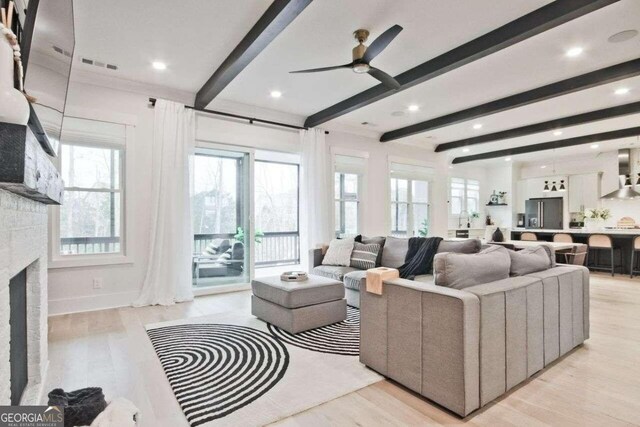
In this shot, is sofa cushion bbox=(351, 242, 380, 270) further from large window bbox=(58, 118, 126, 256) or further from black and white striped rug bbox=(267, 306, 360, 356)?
large window bbox=(58, 118, 126, 256)

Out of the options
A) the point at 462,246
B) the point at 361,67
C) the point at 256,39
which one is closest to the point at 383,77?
the point at 361,67

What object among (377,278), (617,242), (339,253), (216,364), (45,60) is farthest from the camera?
(617,242)

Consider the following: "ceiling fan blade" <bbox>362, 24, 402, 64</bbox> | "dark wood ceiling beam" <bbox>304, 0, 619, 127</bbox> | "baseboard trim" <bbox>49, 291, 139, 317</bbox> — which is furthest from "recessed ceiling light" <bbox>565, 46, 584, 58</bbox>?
"baseboard trim" <bbox>49, 291, 139, 317</bbox>

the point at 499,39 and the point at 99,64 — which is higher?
the point at 99,64

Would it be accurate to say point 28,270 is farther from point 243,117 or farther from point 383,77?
point 243,117

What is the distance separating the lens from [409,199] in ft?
25.1

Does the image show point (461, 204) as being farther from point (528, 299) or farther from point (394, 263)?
point (528, 299)

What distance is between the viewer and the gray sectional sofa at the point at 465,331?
1.87 m

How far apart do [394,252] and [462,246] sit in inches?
39.9

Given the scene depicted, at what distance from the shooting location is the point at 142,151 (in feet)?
14.3

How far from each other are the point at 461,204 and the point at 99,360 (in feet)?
30.6

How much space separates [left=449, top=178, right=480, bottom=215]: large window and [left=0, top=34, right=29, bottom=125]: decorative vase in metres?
9.68

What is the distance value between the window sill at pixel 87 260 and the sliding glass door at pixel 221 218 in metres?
0.97

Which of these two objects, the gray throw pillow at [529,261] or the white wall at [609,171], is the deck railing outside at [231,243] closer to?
the gray throw pillow at [529,261]
